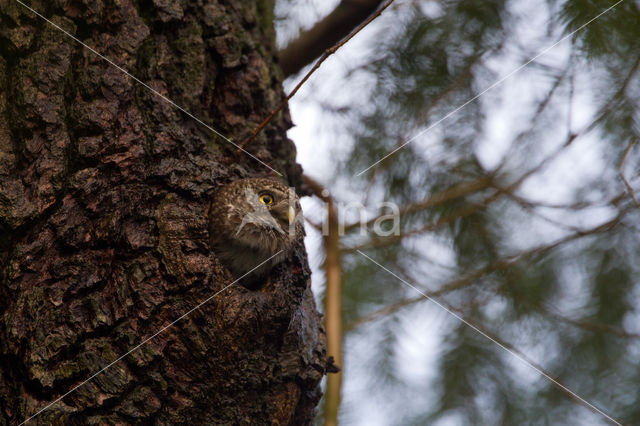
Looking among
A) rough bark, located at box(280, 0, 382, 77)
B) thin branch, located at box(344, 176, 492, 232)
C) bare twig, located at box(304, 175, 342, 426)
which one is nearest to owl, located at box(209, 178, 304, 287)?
bare twig, located at box(304, 175, 342, 426)

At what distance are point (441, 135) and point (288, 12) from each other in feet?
2.30

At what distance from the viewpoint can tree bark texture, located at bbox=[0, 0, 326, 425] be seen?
3.39 feet

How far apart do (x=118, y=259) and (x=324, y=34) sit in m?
1.19

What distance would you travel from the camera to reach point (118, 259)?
3.74 ft

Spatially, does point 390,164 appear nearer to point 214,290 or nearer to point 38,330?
point 214,290

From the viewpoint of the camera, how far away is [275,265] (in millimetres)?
1271

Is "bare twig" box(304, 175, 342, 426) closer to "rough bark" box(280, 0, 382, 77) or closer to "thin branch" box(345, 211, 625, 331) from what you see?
"thin branch" box(345, 211, 625, 331)

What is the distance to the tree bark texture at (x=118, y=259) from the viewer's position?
1032 mm

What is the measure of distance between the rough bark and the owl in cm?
84

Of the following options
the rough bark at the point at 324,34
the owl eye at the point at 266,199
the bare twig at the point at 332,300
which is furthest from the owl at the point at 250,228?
the rough bark at the point at 324,34

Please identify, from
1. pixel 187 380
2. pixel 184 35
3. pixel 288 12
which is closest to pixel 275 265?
pixel 187 380

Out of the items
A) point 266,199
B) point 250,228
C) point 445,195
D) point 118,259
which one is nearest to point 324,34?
point 445,195

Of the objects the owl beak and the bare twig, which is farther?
the bare twig

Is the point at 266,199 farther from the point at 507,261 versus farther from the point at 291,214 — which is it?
the point at 507,261
